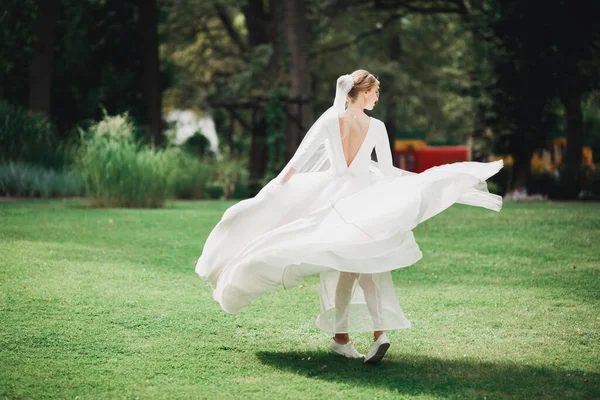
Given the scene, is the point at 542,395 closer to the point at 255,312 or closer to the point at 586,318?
the point at 586,318

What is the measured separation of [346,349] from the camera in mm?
6316

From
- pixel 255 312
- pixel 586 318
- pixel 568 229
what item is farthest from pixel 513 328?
pixel 568 229

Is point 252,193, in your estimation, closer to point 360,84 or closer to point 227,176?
point 227,176

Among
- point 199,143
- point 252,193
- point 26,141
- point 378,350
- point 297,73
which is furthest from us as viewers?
point 199,143

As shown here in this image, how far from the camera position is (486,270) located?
413 inches

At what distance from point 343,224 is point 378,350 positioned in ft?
3.00

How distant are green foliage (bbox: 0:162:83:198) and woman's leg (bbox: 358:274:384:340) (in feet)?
43.3

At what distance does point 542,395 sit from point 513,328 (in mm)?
2037

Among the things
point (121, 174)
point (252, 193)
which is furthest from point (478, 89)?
point (121, 174)

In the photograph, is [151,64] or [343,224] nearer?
[343,224]

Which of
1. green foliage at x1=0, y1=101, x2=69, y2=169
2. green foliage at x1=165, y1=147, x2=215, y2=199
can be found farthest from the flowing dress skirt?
green foliage at x1=165, y1=147, x2=215, y2=199

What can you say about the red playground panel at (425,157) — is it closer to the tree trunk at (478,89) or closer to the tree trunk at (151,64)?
the tree trunk at (478,89)

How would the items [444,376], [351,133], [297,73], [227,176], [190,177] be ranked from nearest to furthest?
[444,376] < [351,133] < [190,177] < [227,176] < [297,73]

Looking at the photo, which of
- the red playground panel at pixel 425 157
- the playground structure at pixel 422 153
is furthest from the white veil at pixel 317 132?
the red playground panel at pixel 425 157
